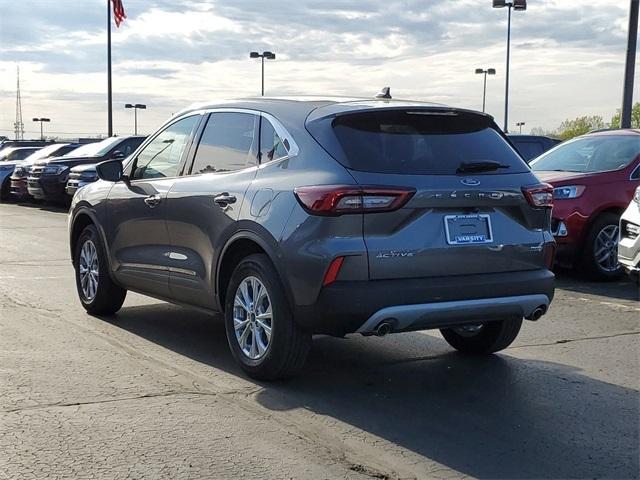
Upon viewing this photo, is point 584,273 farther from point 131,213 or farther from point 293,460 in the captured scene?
point 293,460

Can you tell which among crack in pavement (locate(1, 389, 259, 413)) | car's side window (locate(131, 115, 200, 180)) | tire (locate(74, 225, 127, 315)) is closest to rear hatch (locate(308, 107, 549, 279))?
crack in pavement (locate(1, 389, 259, 413))

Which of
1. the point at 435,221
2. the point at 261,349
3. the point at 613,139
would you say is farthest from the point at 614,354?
the point at 613,139

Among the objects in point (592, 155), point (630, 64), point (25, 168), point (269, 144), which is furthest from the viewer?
point (25, 168)

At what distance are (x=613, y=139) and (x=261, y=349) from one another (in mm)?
6884

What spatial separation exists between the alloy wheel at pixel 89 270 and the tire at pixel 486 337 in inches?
123

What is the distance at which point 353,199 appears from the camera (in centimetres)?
498

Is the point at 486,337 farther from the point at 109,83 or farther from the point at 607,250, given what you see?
the point at 109,83

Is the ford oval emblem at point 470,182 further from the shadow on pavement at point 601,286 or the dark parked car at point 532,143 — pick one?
the dark parked car at point 532,143

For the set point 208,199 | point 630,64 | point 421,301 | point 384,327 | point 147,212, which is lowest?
point 384,327

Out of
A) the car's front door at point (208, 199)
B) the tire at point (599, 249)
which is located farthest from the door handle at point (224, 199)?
the tire at point (599, 249)

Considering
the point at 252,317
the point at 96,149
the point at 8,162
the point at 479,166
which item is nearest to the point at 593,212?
the point at 479,166

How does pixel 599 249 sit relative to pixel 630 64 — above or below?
below

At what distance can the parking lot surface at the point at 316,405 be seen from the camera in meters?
4.22

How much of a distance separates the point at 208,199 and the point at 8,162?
74.2ft
